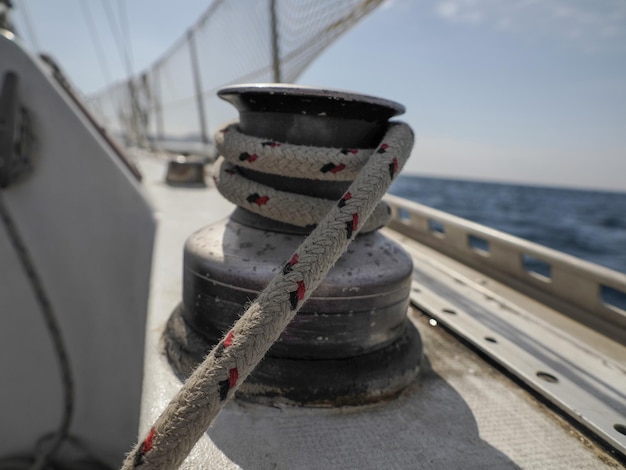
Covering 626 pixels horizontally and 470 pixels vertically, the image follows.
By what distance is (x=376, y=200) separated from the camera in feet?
2.25

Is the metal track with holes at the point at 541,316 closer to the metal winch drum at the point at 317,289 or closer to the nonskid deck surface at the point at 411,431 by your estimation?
the nonskid deck surface at the point at 411,431

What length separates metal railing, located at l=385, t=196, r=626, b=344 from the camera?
1.54m

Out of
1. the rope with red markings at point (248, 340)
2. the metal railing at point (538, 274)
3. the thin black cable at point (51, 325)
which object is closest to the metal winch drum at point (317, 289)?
the rope with red markings at point (248, 340)

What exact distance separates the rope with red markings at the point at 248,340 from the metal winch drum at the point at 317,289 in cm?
20

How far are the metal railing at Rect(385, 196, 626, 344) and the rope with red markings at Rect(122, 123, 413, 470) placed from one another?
1.28 m

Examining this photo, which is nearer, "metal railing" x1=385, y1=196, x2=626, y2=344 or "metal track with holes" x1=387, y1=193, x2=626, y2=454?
"metal track with holes" x1=387, y1=193, x2=626, y2=454

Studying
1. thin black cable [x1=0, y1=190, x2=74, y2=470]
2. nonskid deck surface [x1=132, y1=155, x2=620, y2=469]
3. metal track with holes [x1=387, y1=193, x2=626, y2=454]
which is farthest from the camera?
thin black cable [x1=0, y1=190, x2=74, y2=470]

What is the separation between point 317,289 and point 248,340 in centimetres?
27

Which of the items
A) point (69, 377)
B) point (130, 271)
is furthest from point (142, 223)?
point (69, 377)

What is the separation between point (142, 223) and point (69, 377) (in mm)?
798

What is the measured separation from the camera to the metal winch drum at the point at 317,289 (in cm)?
82

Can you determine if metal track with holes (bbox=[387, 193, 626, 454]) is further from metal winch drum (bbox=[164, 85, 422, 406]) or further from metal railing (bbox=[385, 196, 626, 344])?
metal winch drum (bbox=[164, 85, 422, 406])

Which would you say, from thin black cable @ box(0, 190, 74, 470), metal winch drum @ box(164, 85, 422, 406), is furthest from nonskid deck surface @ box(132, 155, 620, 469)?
thin black cable @ box(0, 190, 74, 470)

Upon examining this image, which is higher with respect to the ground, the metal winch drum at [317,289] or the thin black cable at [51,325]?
the metal winch drum at [317,289]
